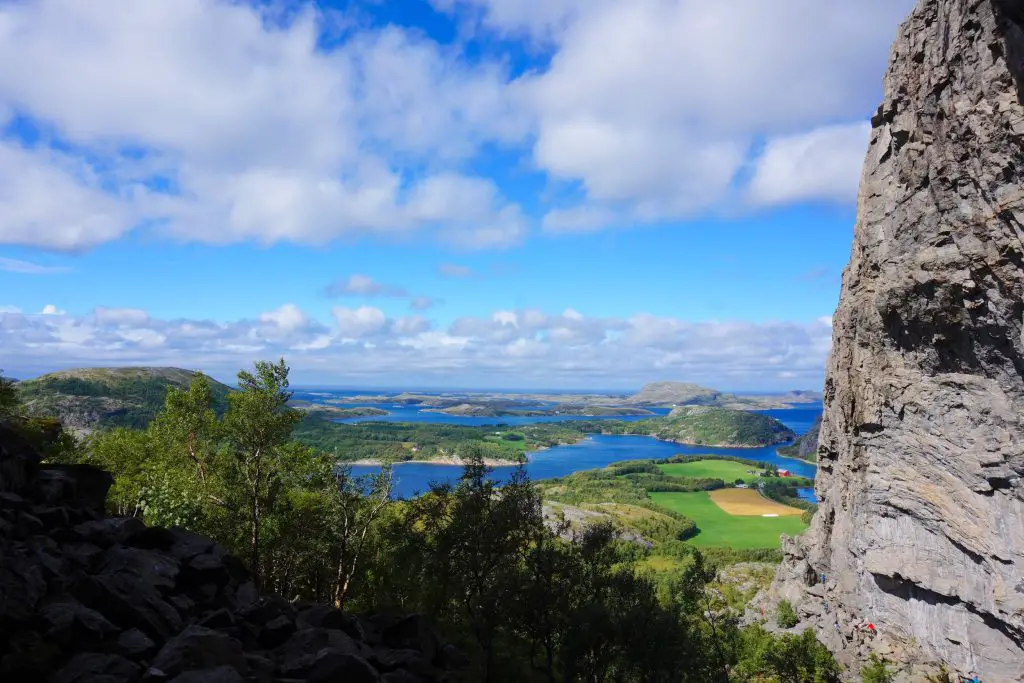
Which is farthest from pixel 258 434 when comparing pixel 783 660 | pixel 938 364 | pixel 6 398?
pixel 938 364

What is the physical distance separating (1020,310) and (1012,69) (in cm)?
1368

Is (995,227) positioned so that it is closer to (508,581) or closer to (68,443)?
(508,581)

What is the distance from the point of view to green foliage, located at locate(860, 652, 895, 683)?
1620 inches

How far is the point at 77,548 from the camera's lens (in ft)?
65.8

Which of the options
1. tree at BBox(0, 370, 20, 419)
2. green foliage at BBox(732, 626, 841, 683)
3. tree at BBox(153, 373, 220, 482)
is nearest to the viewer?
green foliage at BBox(732, 626, 841, 683)

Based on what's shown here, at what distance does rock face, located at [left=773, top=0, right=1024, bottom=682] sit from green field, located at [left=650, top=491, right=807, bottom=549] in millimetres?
106811

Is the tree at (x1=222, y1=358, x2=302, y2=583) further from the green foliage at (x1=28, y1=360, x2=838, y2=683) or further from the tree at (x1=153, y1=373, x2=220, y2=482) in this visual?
the tree at (x1=153, y1=373, x2=220, y2=482)

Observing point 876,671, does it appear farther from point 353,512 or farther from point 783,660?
point 353,512

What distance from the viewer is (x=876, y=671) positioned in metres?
42.6

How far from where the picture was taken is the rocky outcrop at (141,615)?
15.0 m

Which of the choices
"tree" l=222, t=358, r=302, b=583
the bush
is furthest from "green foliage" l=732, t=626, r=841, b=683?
"tree" l=222, t=358, r=302, b=583

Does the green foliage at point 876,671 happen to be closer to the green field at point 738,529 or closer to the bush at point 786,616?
the bush at point 786,616

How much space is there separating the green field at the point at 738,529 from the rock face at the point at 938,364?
350ft

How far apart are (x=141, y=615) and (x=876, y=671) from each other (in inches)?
2053
